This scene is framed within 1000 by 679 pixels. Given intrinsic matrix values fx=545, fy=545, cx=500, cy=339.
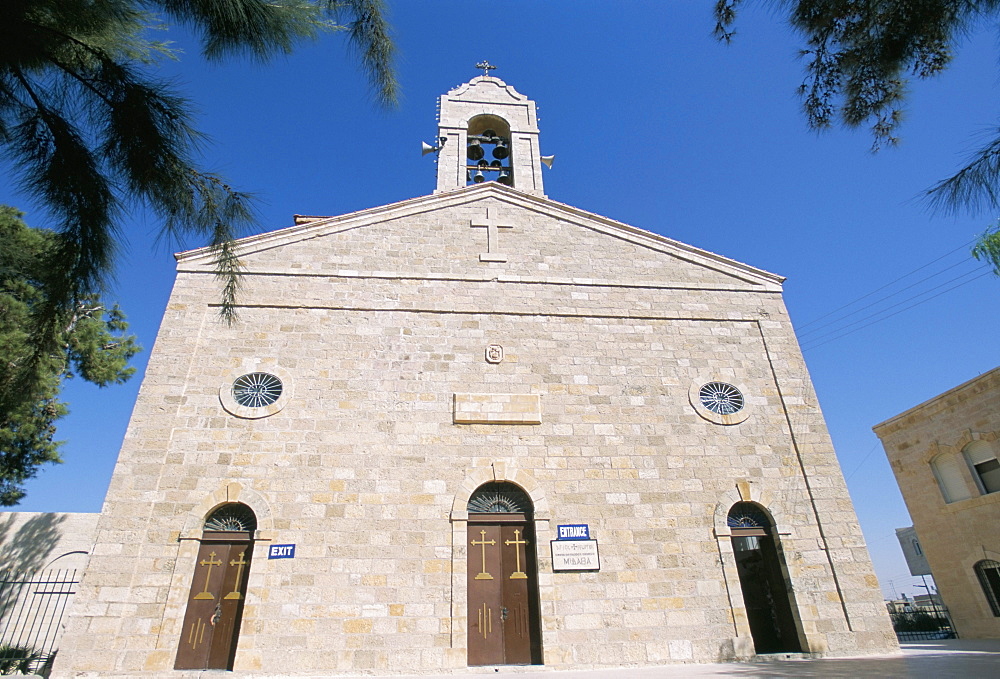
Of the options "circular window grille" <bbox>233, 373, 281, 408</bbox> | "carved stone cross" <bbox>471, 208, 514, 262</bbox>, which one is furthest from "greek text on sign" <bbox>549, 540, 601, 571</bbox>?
"carved stone cross" <bbox>471, 208, 514, 262</bbox>

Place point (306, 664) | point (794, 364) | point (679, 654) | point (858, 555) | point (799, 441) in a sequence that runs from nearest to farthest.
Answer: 1. point (306, 664)
2. point (679, 654)
3. point (858, 555)
4. point (799, 441)
5. point (794, 364)

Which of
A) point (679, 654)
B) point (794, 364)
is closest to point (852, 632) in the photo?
point (679, 654)

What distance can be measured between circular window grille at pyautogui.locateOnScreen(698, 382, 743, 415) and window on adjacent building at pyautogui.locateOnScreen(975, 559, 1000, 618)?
810cm

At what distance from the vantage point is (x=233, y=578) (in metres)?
7.47

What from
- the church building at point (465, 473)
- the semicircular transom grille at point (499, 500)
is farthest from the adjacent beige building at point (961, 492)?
the semicircular transom grille at point (499, 500)

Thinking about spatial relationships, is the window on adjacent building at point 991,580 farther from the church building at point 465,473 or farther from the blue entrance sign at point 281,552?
the blue entrance sign at point 281,552

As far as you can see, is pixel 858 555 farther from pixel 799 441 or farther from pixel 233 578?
pixel 233 578

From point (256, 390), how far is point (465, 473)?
11.7 ft

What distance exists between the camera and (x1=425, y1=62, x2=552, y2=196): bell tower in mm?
12336

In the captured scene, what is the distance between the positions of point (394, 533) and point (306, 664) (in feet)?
6.10

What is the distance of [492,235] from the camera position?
1062 cm

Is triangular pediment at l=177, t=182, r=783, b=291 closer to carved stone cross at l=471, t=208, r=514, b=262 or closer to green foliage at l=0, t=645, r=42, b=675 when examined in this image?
carved stone cross at l=471, t=208, r=514, b=262

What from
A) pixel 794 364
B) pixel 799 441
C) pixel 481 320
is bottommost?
pixel 799 441

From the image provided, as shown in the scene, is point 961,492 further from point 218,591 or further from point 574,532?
point 218,591
